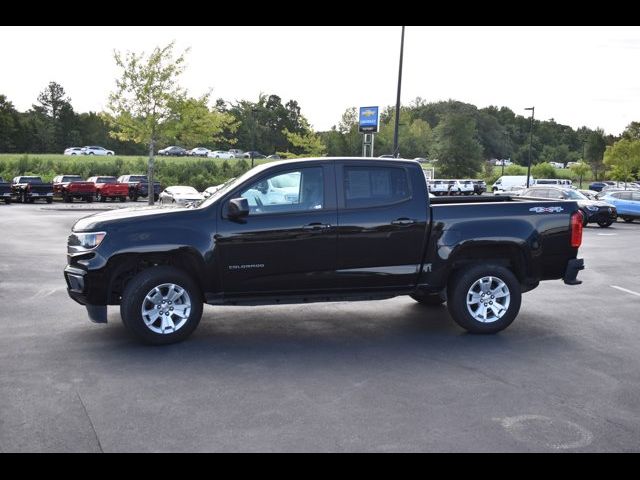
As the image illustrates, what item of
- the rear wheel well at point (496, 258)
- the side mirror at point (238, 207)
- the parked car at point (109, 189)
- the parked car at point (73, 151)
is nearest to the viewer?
the side mirror at point (238, 207)

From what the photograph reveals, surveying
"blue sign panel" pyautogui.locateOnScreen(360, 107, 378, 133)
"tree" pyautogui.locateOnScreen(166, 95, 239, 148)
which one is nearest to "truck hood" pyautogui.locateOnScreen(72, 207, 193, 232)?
"tree" pyautogui.locateOnScreen(166, 95, 239, 148)

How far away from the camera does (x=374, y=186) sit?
25.2 ft

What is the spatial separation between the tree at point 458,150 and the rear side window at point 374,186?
85.4 m

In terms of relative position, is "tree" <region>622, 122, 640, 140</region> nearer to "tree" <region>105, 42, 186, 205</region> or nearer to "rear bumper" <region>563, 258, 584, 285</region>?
"tree" <region>105, 42, 186, 205</region>

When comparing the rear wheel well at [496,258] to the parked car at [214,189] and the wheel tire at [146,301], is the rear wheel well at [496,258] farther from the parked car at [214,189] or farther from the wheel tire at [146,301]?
the wheel tire at [146,301]

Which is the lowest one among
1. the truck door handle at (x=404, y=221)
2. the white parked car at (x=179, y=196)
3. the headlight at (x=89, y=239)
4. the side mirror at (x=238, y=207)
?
the white parked car at (x=179, y=196)

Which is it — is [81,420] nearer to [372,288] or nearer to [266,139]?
[372,288]

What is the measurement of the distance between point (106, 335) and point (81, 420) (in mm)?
2759

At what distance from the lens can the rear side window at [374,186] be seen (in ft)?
24.9

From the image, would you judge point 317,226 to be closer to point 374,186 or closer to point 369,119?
point 374,186

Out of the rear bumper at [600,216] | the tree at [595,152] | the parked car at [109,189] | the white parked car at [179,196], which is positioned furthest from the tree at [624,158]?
the white parked car at [179,196]

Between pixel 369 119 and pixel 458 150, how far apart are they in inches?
2337
